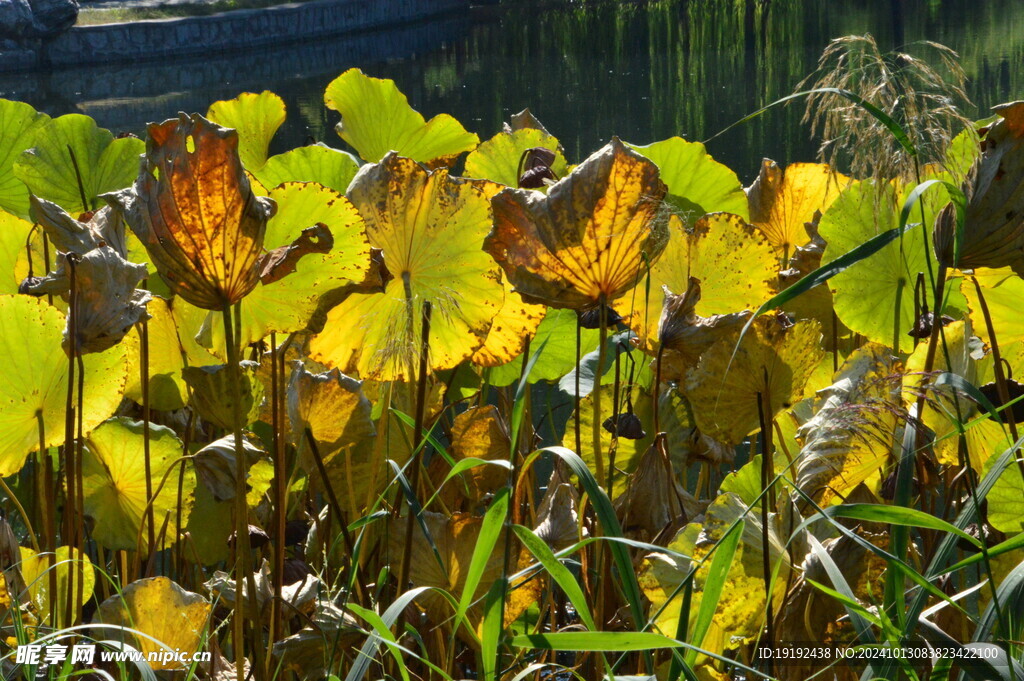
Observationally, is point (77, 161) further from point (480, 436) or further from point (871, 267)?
point (871, 267)

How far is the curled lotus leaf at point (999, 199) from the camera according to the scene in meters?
0.61

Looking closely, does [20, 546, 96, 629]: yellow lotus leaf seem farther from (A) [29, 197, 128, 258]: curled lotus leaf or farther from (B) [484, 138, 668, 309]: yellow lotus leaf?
(B) [484, 138, 668, 309]: yellow lotus leaf

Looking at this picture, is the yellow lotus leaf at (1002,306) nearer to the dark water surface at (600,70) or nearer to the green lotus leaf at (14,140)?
the green lotus leaf at (14,140)

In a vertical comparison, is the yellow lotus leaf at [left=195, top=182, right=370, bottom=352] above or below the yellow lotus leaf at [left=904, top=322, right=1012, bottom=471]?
above

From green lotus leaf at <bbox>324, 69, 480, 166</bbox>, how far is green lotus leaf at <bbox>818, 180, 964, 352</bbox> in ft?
1.22

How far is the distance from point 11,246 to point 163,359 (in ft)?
0.58

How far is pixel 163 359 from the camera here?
2.92 ft

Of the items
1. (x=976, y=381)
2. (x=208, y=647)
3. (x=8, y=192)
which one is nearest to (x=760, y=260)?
(x=976, y=381)

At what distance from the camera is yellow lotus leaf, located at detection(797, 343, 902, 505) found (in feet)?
Result: 1.89

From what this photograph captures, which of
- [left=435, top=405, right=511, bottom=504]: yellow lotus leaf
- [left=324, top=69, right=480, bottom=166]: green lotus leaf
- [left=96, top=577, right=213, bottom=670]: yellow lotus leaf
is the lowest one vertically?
[left=96, top=577, right=213, bottom=670]: yellow lotus leaf

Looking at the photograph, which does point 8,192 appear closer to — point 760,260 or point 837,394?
point 760,260

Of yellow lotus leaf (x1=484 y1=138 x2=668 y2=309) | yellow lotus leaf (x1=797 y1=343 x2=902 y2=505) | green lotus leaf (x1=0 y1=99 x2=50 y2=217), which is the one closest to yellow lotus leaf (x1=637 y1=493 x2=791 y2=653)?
yellow lotus leaf (x1=797 y1=343 x2=902 y2=505)

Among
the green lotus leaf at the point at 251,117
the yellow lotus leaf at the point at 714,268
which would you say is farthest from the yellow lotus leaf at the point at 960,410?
the green lotus leaf at the point at 251,117

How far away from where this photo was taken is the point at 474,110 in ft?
24.6
